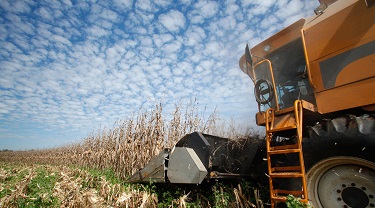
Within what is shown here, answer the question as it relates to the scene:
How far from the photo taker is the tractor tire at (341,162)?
7.41 ft

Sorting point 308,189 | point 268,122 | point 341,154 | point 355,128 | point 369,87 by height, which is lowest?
point 308,189

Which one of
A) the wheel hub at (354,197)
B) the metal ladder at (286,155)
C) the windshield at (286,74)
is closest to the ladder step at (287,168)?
the metal ladder at (286,155)

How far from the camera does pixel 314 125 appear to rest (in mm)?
2838

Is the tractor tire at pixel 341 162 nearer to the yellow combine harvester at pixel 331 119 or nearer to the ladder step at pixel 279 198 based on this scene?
the yellow combine harvester at pixel 331 119

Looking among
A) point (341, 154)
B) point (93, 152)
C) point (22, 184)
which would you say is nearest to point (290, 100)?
point (341, 154)

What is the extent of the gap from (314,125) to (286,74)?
127 cm

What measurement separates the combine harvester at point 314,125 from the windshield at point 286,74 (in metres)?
0.02

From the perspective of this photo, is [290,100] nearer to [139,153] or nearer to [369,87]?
[369,87]

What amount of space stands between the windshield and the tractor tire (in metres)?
1.00

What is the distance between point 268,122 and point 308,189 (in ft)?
3.32

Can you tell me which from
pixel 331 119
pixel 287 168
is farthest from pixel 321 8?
pixel 287 168

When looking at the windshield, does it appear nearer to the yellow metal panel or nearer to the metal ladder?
the yellow metal panel

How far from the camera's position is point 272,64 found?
3906mm

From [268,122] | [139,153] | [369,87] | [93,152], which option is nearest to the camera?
[369,87]
